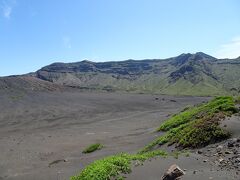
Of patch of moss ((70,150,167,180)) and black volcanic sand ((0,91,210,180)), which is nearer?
patch of moss ((70,150,167,180))

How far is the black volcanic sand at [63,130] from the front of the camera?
81.7 feet

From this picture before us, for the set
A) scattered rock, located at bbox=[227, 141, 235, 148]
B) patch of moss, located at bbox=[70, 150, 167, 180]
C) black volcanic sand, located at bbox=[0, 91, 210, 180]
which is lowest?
black volcanic sand, located at bbox=[0, 91, 210, 180]

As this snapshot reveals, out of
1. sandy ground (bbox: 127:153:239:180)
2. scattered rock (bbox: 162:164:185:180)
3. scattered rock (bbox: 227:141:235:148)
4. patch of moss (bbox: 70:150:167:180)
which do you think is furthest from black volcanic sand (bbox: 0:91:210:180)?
scattered rock (bbox: 227:141:235:148)

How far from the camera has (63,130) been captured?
53719 mm

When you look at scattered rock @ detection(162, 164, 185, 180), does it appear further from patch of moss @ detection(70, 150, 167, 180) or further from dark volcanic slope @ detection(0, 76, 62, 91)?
dark volcanic slope @ detection(0, 76, 62, 91)

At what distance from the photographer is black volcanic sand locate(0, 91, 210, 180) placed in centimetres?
2489

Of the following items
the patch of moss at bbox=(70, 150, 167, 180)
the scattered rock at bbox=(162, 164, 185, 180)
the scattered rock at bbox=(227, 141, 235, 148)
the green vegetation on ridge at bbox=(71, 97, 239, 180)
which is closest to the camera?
the scattered rock at bbox=(162, 164, 185, 180)

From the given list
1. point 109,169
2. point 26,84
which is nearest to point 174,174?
point 109,169

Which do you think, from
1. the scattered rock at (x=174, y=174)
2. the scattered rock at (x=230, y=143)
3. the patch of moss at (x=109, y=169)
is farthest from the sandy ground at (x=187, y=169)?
the scattered rock at (x=230, y=143)

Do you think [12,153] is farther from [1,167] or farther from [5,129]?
[5,129]

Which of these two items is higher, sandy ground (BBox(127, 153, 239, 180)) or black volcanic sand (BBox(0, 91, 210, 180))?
sandy ground (BBox(127, 153, 239, 180))

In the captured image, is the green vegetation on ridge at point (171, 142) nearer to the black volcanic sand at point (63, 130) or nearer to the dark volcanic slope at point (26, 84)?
the black volcanic sand at point (63, 130)

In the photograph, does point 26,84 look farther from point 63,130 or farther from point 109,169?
point 109,169

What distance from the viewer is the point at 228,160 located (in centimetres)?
1302
